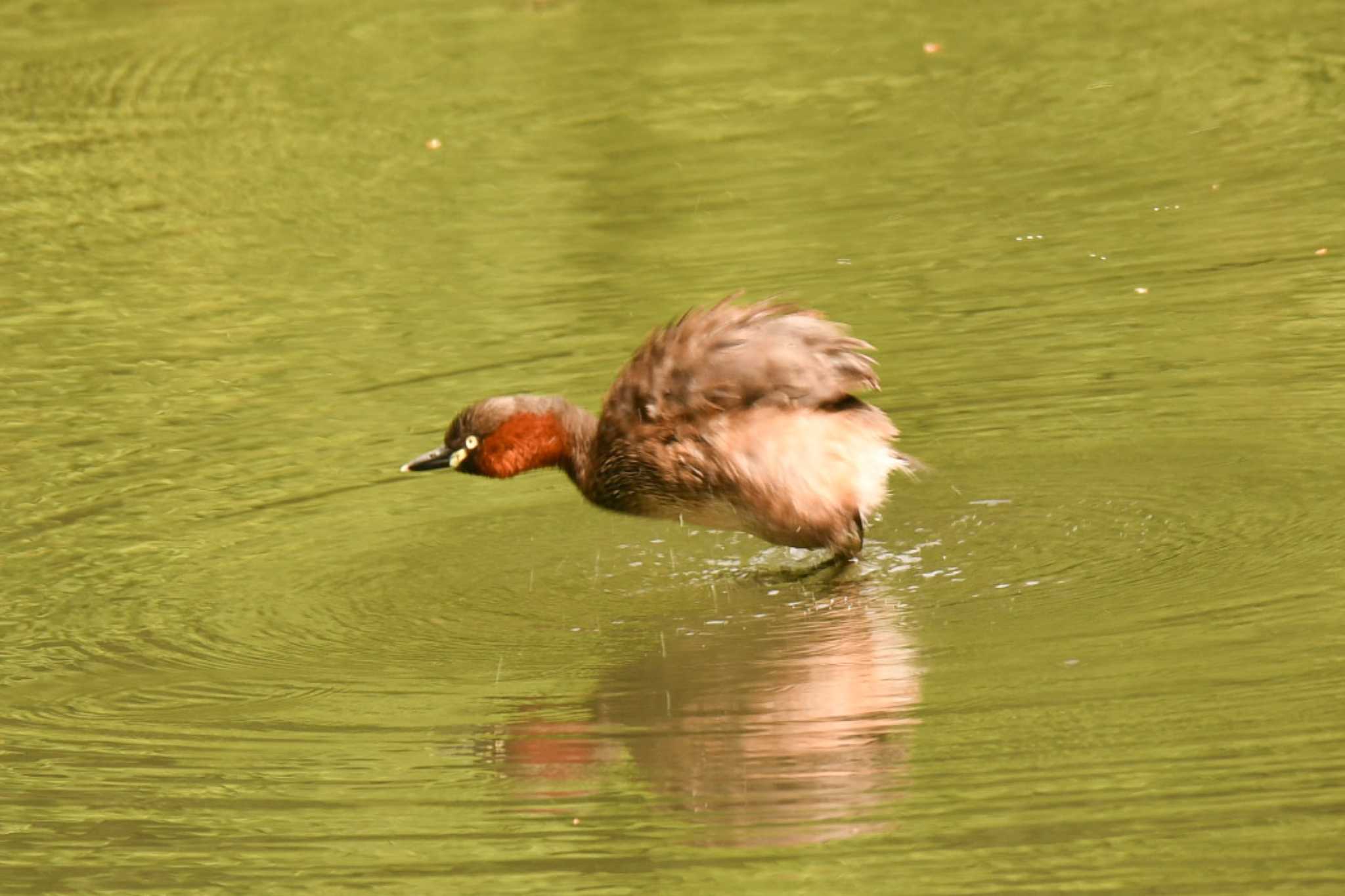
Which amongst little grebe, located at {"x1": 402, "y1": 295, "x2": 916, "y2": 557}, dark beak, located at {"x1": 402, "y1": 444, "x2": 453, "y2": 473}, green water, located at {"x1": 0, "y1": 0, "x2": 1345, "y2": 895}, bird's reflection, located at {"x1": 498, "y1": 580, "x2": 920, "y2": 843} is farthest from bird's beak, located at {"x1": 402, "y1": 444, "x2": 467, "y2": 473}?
bird's reflection, located at {"x1": 498, "y1": 580, "x2": 920, "y2": 843}

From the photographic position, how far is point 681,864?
4.66 meters

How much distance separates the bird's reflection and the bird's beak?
45.7 inches

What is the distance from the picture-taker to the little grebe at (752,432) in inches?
255

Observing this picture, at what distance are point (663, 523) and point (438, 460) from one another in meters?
0.78

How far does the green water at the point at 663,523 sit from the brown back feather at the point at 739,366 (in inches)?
20.5

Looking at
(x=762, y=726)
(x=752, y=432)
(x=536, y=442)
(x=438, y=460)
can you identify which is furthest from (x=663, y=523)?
(x=762, y=726)

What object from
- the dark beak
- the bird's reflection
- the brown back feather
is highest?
the brown back feather

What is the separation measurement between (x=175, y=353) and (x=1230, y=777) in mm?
5596

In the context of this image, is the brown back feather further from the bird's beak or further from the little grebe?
the bird's beak

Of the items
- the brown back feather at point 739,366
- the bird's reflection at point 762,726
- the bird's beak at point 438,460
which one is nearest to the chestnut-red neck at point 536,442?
the bird's beak at point 438,460

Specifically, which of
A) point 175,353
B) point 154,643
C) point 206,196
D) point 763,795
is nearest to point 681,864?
point 763,795

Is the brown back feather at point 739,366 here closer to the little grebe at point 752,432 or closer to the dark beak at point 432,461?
the little grebe at point 752,432

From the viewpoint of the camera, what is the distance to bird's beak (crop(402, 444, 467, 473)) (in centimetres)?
700

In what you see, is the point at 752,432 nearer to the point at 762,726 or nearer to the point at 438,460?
the point at 438,460
